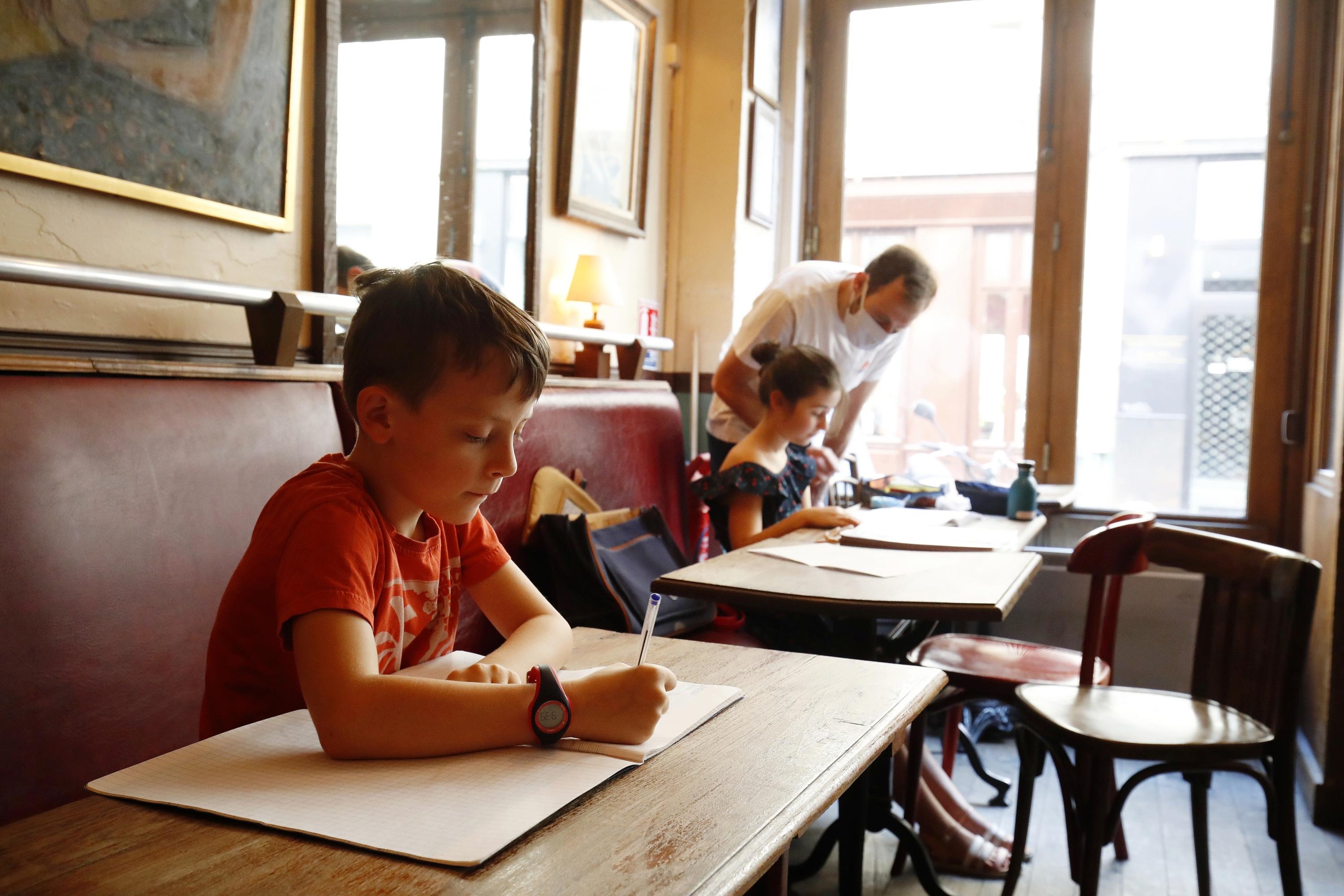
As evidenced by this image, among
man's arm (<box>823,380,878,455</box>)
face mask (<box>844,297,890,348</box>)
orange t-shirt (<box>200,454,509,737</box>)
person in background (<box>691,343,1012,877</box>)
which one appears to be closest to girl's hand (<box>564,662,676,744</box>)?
orange t-shirt (<box>200,454,509,737</box>)

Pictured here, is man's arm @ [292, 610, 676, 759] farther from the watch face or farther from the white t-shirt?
the white t-shirt

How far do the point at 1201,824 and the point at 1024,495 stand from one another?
42.6 inches

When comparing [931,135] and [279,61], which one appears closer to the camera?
[279,61]

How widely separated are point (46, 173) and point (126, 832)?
4.28 ft

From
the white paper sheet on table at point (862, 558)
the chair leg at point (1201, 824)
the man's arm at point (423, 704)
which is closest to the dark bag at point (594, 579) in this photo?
the white paper sheet on table at point (862, 558)

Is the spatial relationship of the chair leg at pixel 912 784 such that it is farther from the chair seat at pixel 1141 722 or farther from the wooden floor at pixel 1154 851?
the chair seat at pixel 1141 722

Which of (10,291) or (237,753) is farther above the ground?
(10,291)

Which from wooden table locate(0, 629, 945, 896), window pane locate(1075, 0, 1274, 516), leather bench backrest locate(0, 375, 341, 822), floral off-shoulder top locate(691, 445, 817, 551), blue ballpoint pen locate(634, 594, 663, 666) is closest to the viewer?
wooden table locate(0, 629, 945, 896)

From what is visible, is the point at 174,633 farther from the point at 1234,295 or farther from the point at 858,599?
the point at 1234,295

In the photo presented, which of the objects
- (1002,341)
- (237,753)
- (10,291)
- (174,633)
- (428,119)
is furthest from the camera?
(1002,341)

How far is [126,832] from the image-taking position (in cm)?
70

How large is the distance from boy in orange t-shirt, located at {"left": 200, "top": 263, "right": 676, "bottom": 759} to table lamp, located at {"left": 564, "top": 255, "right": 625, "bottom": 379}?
6.64 feet

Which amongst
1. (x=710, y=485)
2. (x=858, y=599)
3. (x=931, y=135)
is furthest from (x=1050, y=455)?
(x=858, y=599)

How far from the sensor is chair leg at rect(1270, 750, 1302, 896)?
1875 millimetres
